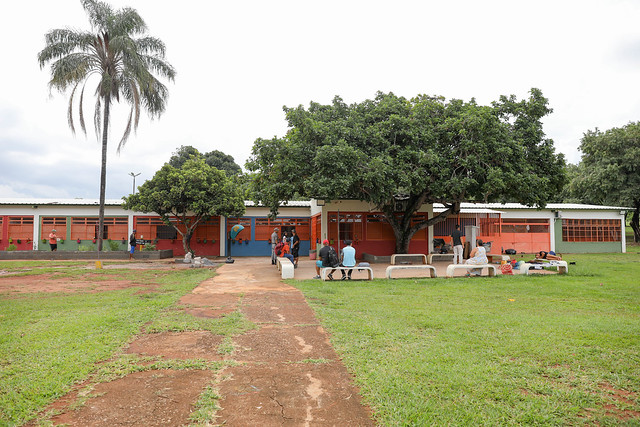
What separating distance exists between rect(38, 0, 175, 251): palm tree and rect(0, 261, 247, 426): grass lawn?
13932 millimetres

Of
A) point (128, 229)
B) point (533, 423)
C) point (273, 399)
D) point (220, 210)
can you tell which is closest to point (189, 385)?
point (273, 399)

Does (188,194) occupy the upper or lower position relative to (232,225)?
upper

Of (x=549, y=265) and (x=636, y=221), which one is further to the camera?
(x=636, y=221)

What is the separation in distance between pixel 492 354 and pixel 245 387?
278cm

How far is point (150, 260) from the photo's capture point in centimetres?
2025

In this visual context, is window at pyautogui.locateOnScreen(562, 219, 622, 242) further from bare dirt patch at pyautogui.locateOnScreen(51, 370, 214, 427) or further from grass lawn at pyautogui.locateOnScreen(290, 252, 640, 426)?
bare dirt patch at pyautogui.locateOnScreen(51, 370, 214, 427)

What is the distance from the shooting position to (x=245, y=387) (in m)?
3.79

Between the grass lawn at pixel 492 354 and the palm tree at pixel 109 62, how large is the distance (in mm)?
16656

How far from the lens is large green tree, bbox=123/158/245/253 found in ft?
65.3

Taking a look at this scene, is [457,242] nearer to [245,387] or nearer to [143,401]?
[245,387]

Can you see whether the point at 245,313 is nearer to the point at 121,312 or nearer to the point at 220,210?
the point at 121,312

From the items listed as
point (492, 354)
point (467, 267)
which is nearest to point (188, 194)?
point (467, 267)

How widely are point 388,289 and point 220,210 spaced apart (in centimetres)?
1313

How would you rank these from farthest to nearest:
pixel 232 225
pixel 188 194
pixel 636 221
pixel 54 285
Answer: pixel 636 221, pixel 232 225, pixel 188 194, pixel 54 285
